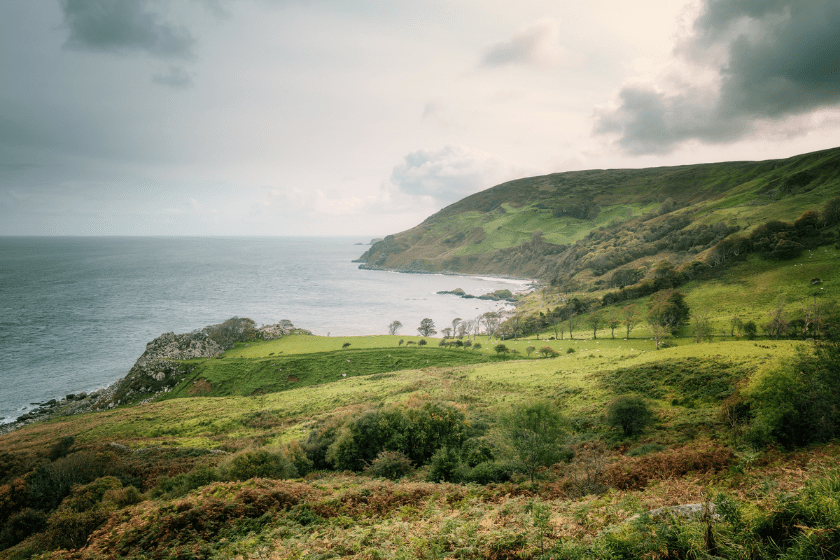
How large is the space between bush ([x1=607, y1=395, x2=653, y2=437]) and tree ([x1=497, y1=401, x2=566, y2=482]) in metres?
6.85

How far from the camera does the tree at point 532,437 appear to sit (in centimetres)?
1961

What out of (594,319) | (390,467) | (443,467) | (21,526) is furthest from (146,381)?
(594,319)

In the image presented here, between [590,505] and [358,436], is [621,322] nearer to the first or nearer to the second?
[358,436]

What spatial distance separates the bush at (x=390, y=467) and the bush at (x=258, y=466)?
17.7 feet

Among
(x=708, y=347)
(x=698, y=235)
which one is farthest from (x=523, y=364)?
(x=698, y=235)

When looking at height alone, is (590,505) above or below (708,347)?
above

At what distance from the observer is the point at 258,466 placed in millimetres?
20703

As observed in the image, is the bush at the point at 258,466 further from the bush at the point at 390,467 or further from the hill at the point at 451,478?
the bush at the point at 390,467

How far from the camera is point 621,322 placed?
78.4 meters

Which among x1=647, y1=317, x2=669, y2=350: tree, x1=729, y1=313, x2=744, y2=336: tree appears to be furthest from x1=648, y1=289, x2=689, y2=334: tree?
x1=729, y1=313, x2=744, y2=336: tree

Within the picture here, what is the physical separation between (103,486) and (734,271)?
11479 cm

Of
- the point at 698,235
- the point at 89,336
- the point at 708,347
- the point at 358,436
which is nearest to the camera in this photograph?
the point at 358,436

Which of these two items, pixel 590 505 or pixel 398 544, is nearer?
pixel 398 544

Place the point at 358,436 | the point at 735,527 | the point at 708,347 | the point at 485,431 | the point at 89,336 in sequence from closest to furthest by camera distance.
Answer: the point at 735,527, the point at 358,436, the point at 485,431, the point at 708,347, the point at 89,336
